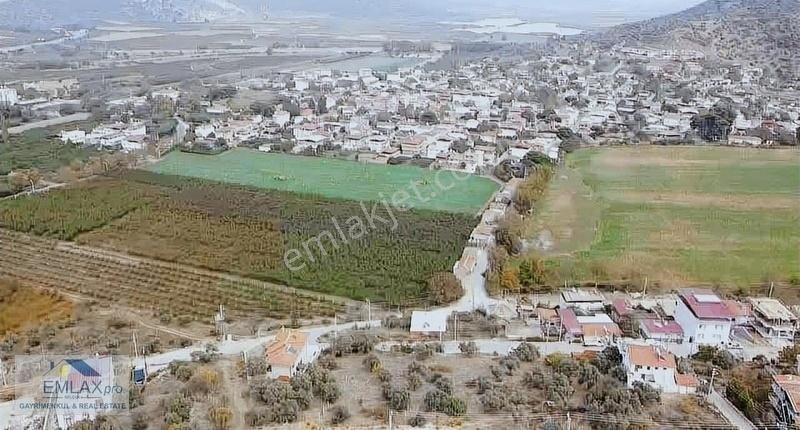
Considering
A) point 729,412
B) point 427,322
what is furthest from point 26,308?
point 729,412

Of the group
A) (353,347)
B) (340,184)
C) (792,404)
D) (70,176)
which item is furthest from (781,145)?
(70,176)

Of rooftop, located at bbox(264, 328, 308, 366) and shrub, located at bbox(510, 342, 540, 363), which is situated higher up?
rooftop, located at bbox(264, 328, 308, 366)

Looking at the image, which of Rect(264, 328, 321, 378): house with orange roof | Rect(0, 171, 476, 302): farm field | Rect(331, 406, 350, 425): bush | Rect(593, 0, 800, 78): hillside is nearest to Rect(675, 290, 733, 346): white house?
Rect(0, 171, 476, 302): farm field

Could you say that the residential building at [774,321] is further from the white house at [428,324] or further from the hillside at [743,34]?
the hillside at [743,34]

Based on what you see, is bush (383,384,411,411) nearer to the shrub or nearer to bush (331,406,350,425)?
bush (331,406,350,425)

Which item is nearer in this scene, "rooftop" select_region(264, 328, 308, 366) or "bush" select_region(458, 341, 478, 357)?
"rooftop" select_region(264, 328, 308, 366)

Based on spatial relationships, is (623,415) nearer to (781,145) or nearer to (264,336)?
(264,336)

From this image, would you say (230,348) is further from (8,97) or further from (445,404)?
(8,97)
